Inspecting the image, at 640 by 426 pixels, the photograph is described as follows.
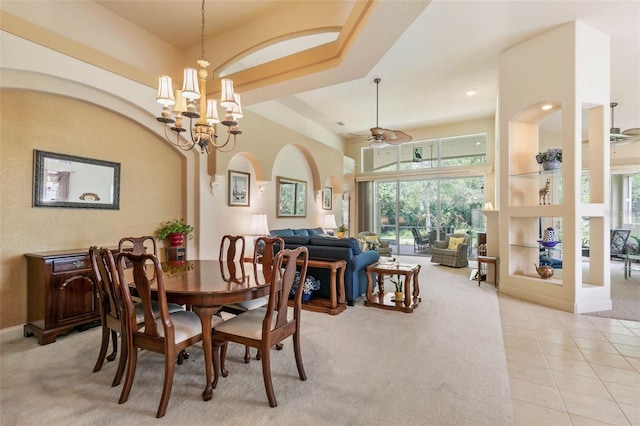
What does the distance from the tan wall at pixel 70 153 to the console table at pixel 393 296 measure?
319 centimetres

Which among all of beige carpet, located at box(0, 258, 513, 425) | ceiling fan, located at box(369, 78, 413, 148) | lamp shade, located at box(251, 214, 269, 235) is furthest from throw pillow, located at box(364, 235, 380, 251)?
beige carpet, located at box(0, 258, 513, 425)

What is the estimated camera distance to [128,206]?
13.6 ft

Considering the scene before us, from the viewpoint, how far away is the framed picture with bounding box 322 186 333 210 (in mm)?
8719

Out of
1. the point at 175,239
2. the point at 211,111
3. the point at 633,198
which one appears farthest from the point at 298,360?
the point at 633,198

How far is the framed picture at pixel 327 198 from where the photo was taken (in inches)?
343

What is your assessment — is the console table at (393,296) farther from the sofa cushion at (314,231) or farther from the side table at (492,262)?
the sofa cushion at (314,231)

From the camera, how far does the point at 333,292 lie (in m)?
4.00

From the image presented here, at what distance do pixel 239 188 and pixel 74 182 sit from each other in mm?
2628

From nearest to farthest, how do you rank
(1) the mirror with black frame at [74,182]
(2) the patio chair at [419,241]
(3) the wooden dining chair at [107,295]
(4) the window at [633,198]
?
(3) the wooden dining chair at [107,295]
(1) the mirror with black frame at [74,182]
(4) the window at [633,198]
(2) the patio chair at [419,241]

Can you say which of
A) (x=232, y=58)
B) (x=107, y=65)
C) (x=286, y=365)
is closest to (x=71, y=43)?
(x=107, y=65)

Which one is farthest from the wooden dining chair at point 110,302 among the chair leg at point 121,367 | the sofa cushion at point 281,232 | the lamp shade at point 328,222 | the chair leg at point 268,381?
the lamp shade at point 328,222

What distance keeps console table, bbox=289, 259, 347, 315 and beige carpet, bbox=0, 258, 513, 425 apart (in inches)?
20.4

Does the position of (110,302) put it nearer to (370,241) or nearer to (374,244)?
(374,244)

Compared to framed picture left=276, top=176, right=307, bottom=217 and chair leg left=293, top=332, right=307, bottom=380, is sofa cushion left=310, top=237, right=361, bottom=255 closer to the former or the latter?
chair leg left=293, top=332, right=307, bottom=380
